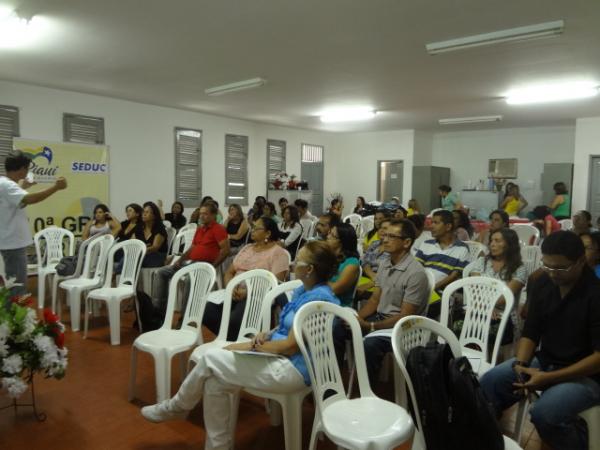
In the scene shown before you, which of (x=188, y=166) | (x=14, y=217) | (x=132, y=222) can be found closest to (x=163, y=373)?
(x=14, y=217)

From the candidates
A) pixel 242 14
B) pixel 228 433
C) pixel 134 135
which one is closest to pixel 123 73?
pixel 134 135

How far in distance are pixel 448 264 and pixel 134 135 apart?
5871 millimetres

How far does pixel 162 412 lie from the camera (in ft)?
7.92

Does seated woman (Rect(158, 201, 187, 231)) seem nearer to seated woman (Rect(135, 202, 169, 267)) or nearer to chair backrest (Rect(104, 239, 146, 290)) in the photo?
seated woman (Rect(135, 202, 169, 267))

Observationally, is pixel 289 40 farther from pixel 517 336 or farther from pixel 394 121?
pixel 394 121

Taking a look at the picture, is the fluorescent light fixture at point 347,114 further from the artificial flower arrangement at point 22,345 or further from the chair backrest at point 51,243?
the artificial flower arrangement at point 22,345

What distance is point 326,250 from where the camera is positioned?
237cm

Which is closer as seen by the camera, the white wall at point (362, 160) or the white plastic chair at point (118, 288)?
the white plastic chair at point (118, 288)

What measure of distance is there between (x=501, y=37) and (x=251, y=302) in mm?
3146

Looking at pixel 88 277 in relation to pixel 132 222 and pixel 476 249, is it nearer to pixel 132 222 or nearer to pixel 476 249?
pixel 132 222

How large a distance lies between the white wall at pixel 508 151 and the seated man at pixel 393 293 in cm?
867

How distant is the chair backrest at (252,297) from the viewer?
290 centimetres

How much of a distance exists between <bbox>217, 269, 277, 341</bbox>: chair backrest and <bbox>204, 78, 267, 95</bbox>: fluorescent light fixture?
11.3ft

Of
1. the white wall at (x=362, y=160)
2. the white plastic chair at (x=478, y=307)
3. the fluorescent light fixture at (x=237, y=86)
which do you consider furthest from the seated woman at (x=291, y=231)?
the white wall at (x=362, y=160)
